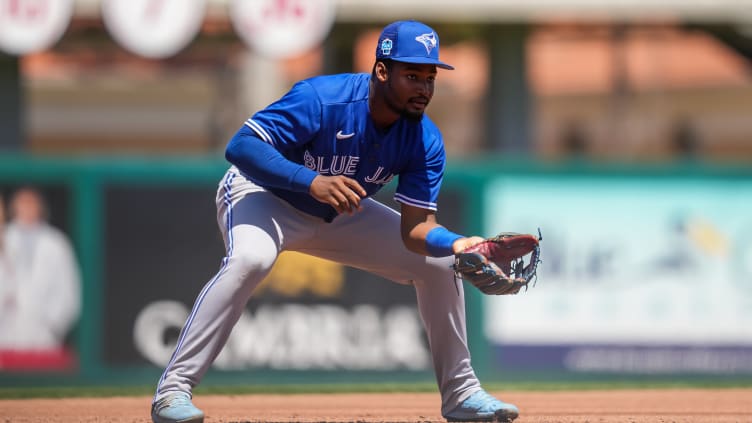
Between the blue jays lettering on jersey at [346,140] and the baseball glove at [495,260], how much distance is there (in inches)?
17.4

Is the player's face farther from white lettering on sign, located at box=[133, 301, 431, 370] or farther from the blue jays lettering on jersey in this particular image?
white lettering on sign, located at box=[133, 301, 431, 370]

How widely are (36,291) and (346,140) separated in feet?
15.4

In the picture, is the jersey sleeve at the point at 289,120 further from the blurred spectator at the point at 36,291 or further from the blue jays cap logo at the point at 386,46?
the blurred spectator at the point at 36,291

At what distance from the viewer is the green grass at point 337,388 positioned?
833cm

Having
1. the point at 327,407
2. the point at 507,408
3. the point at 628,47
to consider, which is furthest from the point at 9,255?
the point at 628,47

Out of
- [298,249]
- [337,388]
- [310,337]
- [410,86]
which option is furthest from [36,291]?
[410,86]

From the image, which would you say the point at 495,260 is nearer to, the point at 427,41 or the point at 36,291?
the point at 427,41

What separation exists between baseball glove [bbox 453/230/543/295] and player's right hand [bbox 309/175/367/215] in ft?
1.58

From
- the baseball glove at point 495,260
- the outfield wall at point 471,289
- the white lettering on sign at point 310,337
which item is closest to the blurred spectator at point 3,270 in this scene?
the outfield wall at point 471,289

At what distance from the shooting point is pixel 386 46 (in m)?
5.26

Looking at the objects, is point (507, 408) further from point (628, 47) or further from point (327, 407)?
point (628, 47)

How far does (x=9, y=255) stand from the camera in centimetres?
942

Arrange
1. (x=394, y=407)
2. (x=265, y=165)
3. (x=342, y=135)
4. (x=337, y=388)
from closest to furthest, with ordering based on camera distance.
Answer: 1. (x=265, y=165)
2. (x=342, y=135)
3. (x=394, y=407)
4. (x=337, y=388)

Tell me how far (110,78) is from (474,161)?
58.2 ft
